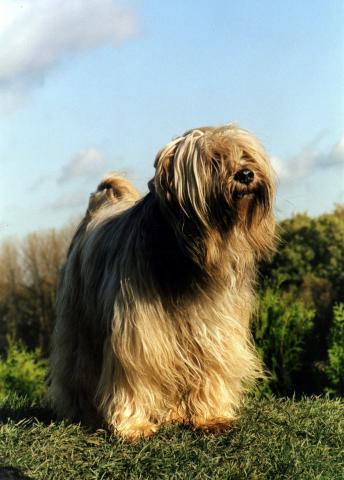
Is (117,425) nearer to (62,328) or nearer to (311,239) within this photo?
(62,328)

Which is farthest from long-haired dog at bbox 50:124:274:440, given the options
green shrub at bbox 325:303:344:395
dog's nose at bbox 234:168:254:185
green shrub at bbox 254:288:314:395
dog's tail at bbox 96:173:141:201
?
green shrub at bbox 254:288:314:395

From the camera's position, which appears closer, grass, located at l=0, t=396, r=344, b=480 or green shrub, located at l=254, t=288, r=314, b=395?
grass, located at l=0, t=396, r=344, b=480

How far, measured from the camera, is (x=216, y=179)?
536 cm

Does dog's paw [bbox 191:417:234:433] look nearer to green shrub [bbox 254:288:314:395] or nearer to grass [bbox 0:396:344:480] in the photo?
grass [bbox 0:396:344:480]

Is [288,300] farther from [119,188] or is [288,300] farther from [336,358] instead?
[119,188]

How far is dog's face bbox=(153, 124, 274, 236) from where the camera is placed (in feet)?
17.6

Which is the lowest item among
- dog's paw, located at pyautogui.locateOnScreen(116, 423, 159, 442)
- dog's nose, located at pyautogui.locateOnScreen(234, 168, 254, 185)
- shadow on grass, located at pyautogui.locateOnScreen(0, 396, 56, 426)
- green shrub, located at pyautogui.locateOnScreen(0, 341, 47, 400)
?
dog's paw, located at pyautogui.locateOnScreen(116, 423, 159, 442)

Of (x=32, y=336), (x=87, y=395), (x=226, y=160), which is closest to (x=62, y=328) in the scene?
(x=87, y=395)

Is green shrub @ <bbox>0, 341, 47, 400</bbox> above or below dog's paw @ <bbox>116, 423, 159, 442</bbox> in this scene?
above

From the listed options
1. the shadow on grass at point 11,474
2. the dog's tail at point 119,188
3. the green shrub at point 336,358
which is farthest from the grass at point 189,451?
the green shrub at point 336,358

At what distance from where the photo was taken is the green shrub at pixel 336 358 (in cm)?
966

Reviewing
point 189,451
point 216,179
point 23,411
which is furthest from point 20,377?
point 216,179

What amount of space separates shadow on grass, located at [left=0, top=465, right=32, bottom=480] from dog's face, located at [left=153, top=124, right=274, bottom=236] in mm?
1934

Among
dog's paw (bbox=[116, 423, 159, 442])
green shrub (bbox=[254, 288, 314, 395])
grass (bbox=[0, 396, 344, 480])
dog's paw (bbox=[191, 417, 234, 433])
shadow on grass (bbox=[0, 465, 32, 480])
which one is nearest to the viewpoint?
shadow on grass (bbox=[0, 465, 32, 480])
